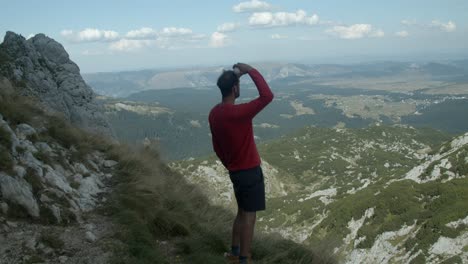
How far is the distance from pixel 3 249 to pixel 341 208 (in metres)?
38.9

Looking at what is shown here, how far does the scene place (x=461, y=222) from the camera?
25.5m

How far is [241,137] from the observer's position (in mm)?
6078

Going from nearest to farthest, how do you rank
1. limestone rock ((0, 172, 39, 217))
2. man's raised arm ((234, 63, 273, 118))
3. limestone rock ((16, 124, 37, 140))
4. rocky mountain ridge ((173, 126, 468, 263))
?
1. man's raised arm ((234, 63, 273, 118))
2. limestone rock ((0, 172, 39, 217))
3. limestone rock ((16, 124, 37, 140))
4. rocky mountain ridge ((173, 126, 468, 263))

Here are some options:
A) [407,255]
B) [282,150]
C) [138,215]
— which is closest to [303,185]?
[282,150]

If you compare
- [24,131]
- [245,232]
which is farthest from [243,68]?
[24,131]

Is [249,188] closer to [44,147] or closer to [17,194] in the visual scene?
[17,194]

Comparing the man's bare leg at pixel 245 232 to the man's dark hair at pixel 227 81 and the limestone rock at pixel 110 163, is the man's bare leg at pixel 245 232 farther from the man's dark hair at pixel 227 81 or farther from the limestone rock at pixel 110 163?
the limestone rock at pixel 110 163

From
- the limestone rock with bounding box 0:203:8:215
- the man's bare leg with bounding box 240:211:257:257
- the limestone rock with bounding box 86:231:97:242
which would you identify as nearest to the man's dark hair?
the man's bare leg with bounding box 240:211:257:257

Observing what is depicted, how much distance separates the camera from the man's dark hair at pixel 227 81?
618 centimetres

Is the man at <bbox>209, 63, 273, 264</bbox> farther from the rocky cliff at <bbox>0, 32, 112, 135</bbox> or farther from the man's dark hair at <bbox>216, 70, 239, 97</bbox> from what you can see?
the rocky cliff at <bbox>0, 32, 112, 135</bbox>

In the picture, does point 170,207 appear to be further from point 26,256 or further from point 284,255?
point 26,256

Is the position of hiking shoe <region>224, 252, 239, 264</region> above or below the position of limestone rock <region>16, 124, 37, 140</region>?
below

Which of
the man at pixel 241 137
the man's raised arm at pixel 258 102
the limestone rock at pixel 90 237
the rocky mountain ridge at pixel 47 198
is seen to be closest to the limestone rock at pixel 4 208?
the rocky mountain ridge at pixel 47 198

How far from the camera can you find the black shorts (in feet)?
20.3
